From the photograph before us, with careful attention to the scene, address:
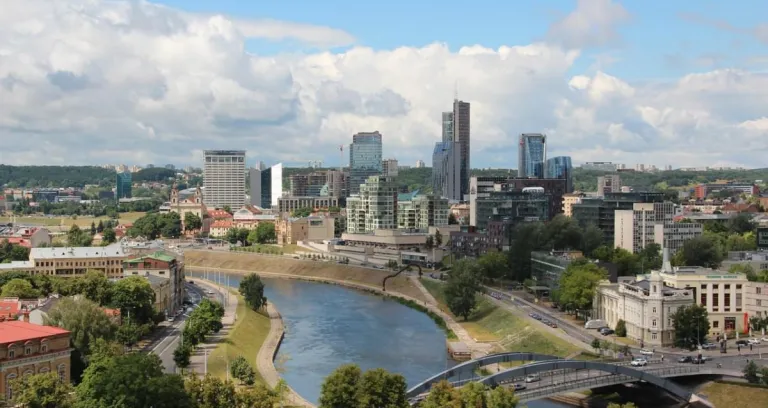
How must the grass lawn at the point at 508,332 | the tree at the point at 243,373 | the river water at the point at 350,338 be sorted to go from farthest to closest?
the grass lawn at the point at 508,332, the river water at the point at 350,338, the tree at the point at 243,373

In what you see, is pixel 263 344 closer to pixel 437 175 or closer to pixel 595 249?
pixel 595 249

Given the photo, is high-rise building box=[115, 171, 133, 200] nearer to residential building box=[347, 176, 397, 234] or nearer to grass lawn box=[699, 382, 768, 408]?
residential building box=[347, 176, 397, 234]

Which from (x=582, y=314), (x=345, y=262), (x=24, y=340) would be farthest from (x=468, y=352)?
(x=345, y=262)

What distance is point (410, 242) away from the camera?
9069 cm

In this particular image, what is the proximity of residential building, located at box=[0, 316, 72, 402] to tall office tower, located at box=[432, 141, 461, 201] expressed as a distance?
137239 mm

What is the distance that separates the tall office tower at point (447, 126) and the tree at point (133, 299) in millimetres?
146760

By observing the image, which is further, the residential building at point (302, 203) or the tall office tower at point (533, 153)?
the tall office tower at point (533, 153)

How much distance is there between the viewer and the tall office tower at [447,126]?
191875mm

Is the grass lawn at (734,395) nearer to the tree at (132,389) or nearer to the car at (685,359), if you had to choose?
the car at (685,359)

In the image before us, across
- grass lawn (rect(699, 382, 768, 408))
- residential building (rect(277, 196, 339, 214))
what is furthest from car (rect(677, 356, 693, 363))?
residential building (rect(277, 196, 339, 214))

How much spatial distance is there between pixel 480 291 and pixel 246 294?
1389 centimetres

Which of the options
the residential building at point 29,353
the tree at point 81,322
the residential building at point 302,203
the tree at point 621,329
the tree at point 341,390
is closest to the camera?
the tree at point 341,390

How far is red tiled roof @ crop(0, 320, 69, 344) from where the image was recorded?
30.1 meters

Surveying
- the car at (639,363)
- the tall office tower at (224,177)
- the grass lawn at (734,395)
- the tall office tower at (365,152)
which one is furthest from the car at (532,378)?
the tall office tower at (365,152)
